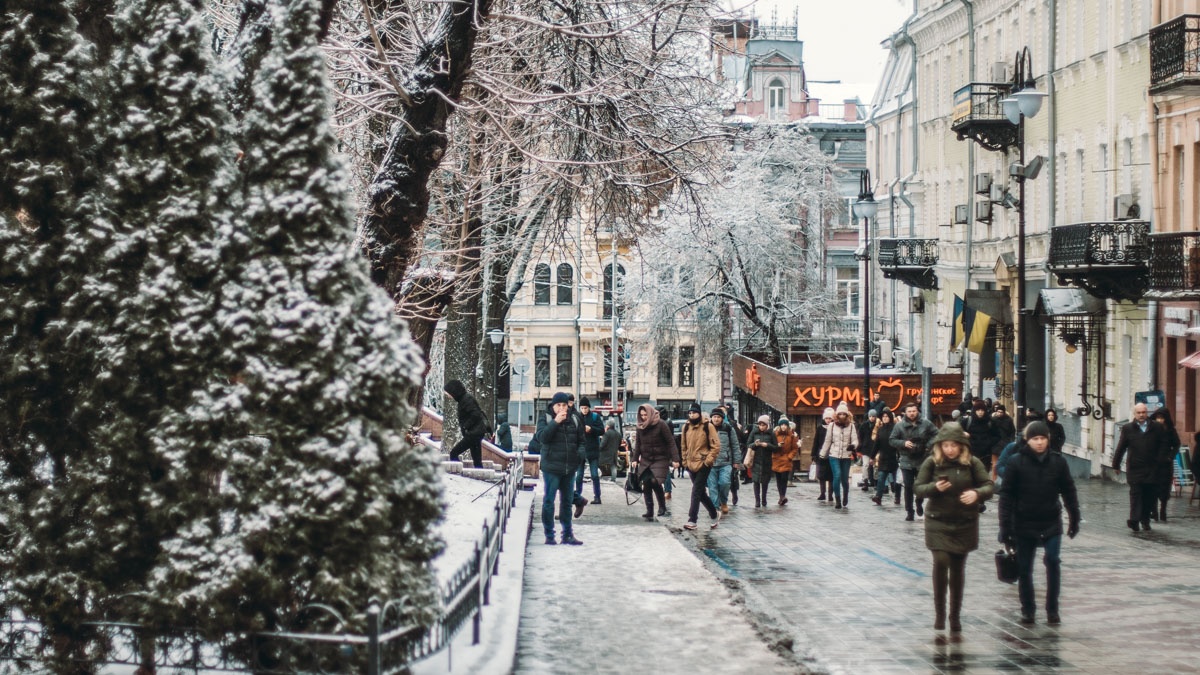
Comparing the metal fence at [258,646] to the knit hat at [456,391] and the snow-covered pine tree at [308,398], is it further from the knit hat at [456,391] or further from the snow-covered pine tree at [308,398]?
the knit hat at [456,391]

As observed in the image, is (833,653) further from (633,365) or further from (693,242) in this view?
(633,365)

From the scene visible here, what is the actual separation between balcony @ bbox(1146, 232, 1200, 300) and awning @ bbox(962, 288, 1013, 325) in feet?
40.0

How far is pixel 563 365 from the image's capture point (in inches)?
3332

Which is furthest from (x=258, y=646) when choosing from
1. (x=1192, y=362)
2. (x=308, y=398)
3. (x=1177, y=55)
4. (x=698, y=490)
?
(x=1177, y=55)

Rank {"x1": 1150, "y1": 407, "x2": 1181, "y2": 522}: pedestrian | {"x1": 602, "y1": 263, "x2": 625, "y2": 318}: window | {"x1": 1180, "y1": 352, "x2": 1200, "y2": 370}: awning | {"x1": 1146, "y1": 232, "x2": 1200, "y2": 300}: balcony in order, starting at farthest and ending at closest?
{"x1": 602, "y1": 263, "x2": 625, "y2": 318}: window
{"x1": 1146, "y1": 232, "x2": 1200, "y2": 300}: balcony
{"x1": 1180, "y1": 352, "x2": 1200, "y2": 370}: awning
{"x1": 1150, "y1": 407, "x2": 1181, "y2": 522}: pedestrian

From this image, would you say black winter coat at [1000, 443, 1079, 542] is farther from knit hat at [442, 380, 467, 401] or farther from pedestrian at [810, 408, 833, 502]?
pedestrian at [810, 408, 833, 502]

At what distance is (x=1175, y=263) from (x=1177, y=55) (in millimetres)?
3706

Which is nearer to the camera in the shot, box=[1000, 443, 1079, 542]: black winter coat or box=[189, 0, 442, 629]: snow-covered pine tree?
box=[189, 0, 442, 629]: snow-covered pine tree

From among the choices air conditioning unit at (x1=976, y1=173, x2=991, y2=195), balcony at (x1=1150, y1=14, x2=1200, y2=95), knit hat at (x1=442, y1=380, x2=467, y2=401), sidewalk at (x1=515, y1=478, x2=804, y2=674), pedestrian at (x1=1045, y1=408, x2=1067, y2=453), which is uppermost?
balcony at (x1=1150, y1=14, x2=1200, y2=95)

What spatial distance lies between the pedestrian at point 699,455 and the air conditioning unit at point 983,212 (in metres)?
22.4

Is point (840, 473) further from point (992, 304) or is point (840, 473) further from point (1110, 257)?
point (992, 304)

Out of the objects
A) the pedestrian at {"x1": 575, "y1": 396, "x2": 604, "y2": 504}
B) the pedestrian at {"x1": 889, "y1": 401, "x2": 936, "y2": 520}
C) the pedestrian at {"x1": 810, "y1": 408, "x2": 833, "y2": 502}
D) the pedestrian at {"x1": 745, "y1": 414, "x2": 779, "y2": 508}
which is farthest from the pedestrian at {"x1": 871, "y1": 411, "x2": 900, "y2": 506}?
the pedestrian at {"x1": 575, "y1": 396, "x2": 604, "y2": 504}

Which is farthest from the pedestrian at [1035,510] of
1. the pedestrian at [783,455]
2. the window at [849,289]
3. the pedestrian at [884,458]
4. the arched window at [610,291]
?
the window at [849,289]

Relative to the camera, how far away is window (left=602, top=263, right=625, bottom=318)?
62188 millimetres
